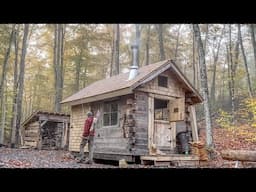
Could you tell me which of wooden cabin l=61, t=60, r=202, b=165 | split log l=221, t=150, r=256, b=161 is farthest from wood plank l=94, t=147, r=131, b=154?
split log l=221, t=150, r=256, b=161

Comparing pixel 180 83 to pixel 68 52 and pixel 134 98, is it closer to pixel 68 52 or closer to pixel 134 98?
pixel 134 98

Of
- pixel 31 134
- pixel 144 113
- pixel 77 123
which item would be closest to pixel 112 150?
pixel 144 113

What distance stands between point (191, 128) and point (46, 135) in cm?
742

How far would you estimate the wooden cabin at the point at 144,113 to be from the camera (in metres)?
7.88

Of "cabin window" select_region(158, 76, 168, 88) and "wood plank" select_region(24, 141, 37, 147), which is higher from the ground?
"cabin window" select_region(158, 76, 168, 88)

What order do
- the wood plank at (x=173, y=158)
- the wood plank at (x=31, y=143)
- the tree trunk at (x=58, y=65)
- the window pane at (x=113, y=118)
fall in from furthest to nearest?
the tree trunk at (x=58, y=65) → the wood plank at (x=31, y=143) → the window pane at (x=113, y=118) → the wood plank at (x=173, y=158)

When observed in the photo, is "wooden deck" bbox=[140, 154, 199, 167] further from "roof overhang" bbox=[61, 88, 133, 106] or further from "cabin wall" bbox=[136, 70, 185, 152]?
"roof overhang" bbox=[61, 88, 133, 106]

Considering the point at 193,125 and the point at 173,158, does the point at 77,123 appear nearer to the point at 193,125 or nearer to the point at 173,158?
the point at 193,125

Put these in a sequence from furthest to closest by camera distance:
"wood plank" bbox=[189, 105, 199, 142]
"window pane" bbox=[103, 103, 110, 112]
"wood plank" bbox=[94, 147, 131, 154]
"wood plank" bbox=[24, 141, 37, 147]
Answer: "wood plank" bbox=[24, 141, 37, 147] → "wood plank" bbox=[189, 105, 199, 142] → "window pane" bbox=[103, 103, 110, 112] → "wood plank" bbox=[94, 147, 131, 154]

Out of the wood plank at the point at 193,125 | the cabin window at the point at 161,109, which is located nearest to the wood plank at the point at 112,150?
the cabin window at the point at 161,109

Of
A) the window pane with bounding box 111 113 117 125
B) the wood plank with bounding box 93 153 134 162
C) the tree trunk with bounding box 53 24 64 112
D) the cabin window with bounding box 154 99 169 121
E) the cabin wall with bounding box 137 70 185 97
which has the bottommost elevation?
the wood plank with bounding box 93 153 134 162

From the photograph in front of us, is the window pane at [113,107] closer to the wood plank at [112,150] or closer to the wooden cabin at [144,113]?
the wooden cabin at [144,113]

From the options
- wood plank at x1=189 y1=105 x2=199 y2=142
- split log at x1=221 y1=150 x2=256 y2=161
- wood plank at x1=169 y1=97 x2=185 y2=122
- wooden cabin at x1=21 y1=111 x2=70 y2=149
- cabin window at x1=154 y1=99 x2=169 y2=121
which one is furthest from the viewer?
wooden cabin at x1=21 y1=111 x2=70 y2=149

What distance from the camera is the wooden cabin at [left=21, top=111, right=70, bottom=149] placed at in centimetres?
1338
